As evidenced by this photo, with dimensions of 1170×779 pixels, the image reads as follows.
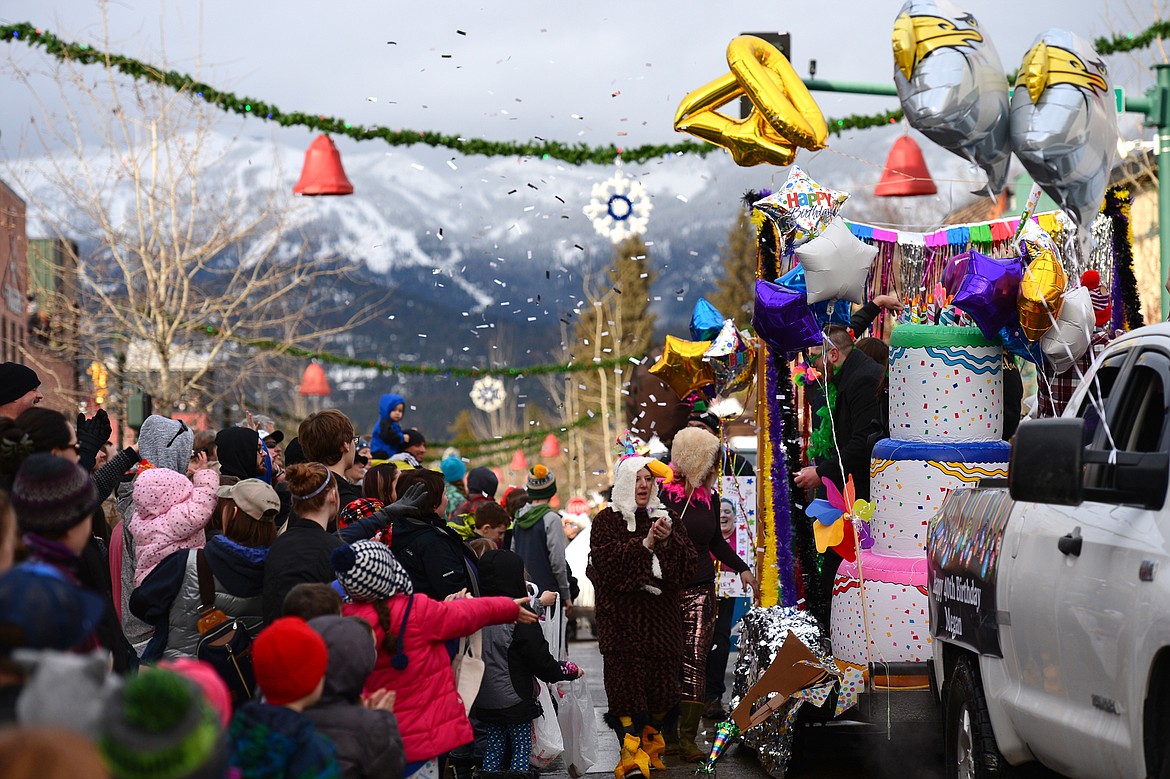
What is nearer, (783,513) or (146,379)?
(783,513)

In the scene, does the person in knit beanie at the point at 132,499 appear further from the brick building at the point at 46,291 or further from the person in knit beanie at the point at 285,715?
the brick building at the point at 46,291

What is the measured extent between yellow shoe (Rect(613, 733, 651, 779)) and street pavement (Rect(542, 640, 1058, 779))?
0.80 feet

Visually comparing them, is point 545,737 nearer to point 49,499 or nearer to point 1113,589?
point 1113,589

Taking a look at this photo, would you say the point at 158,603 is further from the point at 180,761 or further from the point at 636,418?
the point at 636,418

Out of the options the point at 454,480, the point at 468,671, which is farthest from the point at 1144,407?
the point at 454,480

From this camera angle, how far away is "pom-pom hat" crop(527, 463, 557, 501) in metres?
11.9

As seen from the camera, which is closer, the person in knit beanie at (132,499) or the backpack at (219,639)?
the backpack at (219,639)

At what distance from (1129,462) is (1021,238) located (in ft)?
14.6

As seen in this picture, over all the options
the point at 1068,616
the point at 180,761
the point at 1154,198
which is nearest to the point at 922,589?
the point at 1068,616

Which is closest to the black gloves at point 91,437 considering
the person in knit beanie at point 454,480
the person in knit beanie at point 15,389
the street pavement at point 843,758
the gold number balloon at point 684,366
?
the person in knit beanie at point 15,389

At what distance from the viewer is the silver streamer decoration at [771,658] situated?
8.44m

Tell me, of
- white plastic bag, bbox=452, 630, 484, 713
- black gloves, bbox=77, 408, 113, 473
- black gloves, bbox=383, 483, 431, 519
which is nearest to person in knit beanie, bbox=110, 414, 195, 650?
black gloves, bbox=77, 408, 113, 473

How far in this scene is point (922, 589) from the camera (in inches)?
316

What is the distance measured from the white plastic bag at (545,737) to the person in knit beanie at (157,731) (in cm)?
595
